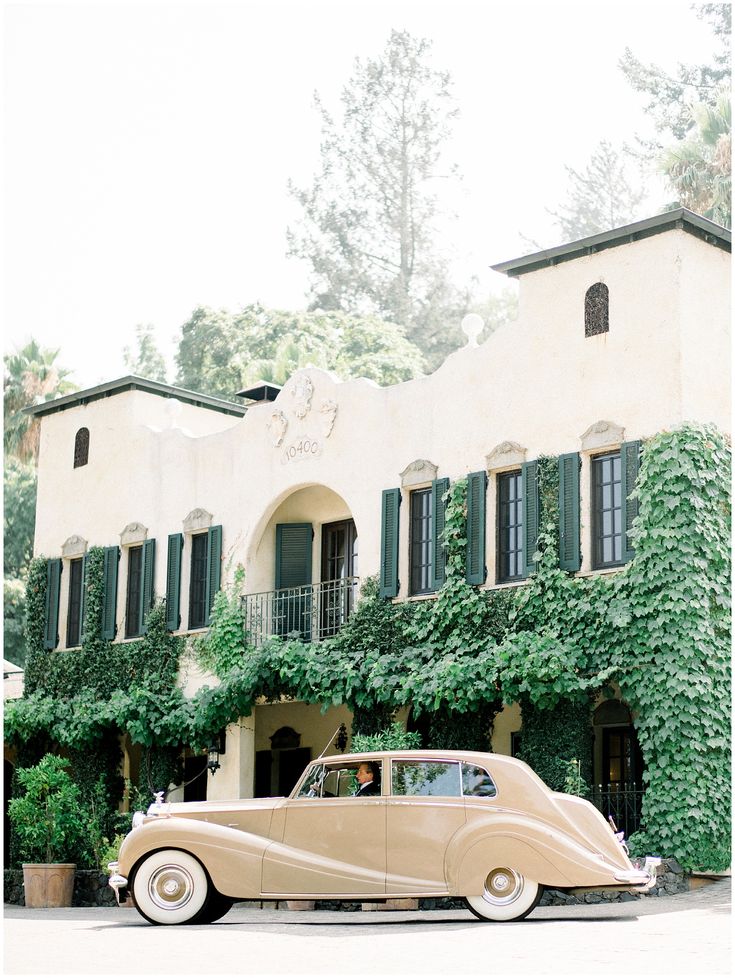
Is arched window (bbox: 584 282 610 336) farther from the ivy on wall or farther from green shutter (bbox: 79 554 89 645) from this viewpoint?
green shutter (bbox: 79 554 89 645)

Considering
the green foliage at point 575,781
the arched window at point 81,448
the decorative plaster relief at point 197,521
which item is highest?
the arched window at point 81,448

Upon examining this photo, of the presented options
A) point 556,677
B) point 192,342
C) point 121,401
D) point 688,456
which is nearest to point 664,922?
point 556,677

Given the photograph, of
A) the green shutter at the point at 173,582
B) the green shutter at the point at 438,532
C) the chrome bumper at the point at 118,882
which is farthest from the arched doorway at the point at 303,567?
the chrome bumper at the point at 118,882

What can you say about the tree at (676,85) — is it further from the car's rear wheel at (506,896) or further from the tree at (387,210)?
the car's rear wheel at (506,896)

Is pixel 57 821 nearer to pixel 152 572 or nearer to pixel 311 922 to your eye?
pixel 152 572

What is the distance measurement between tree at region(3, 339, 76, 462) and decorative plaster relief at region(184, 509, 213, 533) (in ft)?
53.9

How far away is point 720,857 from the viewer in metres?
16.7

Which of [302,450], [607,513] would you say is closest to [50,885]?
[302,450]

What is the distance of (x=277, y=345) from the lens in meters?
42.5

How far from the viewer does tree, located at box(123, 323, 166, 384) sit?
47.6m

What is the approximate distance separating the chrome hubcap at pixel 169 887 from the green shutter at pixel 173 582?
32.2 ft

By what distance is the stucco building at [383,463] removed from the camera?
18375mm

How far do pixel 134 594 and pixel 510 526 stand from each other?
8123 millimetres

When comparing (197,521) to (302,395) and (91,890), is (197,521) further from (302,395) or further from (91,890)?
(91,890)
